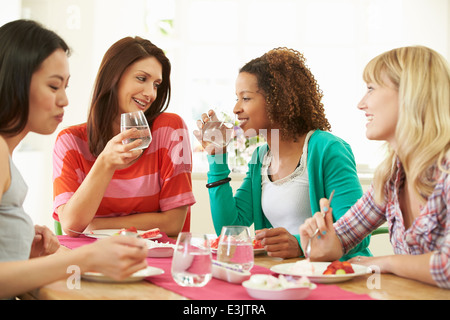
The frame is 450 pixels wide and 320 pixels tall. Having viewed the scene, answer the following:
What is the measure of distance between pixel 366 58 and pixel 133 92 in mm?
3315

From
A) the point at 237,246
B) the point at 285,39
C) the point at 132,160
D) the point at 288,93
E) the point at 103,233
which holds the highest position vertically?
the point at 285,39

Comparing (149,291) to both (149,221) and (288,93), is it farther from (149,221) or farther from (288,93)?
(288,93)

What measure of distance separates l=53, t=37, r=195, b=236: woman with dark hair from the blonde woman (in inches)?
36.7

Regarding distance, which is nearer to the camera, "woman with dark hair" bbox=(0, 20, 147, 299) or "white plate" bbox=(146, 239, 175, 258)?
"woman with dark hair" bbox=(0, 20, 147, 299)

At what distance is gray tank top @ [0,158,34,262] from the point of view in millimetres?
1293

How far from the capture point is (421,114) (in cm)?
149

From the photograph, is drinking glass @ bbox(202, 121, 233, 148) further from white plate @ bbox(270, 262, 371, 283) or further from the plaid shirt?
white plate @ bbox(270, 262, 371, 283)

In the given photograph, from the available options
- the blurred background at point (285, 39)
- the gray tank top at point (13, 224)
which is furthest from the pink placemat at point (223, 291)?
the blurred background at point (285, 39)

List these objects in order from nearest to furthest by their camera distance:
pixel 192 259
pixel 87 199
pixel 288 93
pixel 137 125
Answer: pixel 192 259 → pixel 137 125 → pixel 87 199 → pixel 288 93

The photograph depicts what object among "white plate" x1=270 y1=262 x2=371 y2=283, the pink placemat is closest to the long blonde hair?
"white plate" x1=270 y1=262 x2=371 y2=283

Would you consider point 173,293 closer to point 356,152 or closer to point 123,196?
point 123,196

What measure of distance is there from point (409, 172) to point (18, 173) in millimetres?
1079

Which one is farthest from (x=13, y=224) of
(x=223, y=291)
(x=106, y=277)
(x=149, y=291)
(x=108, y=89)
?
(x=108, y=89)

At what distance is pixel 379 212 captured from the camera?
5.56ft
